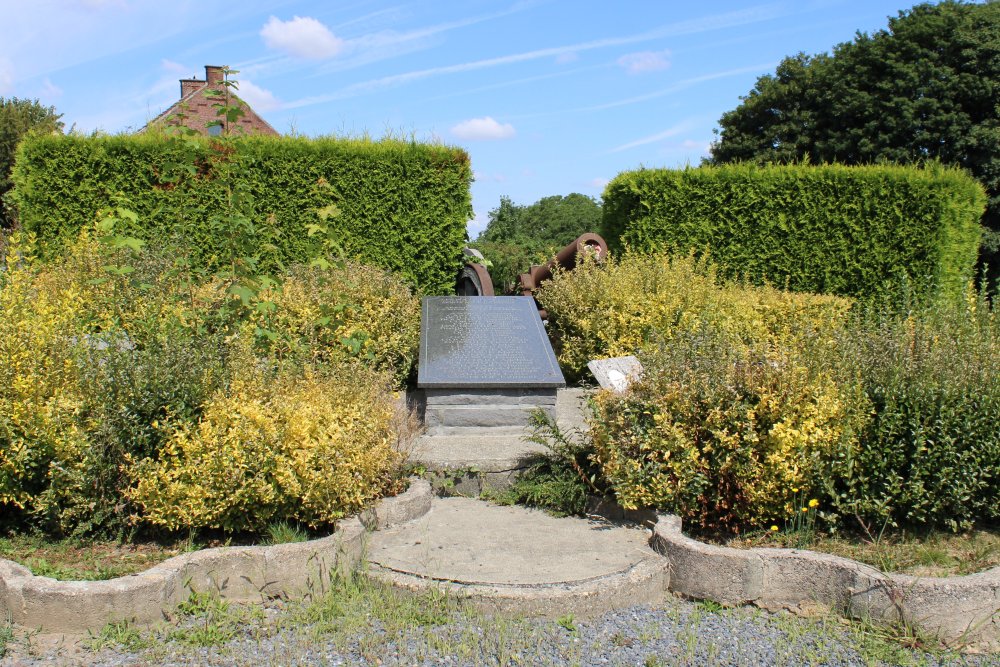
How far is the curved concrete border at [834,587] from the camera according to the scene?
3.52m

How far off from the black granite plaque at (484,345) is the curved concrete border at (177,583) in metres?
2.16

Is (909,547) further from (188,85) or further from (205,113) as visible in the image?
(188,85)

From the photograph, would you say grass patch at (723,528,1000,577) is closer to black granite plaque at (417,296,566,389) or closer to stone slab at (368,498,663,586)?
stone slab at (368,498,663,586)

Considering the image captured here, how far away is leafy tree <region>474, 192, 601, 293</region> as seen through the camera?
13.1 m

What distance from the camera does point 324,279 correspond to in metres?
6.95

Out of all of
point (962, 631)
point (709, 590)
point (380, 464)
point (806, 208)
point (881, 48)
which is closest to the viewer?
point (962, 631)

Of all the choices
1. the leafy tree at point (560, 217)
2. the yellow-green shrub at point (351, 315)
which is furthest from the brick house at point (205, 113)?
the leafy tree at point (560, 217)

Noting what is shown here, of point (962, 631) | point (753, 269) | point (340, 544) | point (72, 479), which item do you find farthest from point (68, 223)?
point (962, 631)

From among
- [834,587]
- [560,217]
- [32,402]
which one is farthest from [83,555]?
[560,217]

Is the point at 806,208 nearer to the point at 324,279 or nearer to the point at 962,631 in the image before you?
the point at 324,279

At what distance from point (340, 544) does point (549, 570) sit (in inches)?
39.7

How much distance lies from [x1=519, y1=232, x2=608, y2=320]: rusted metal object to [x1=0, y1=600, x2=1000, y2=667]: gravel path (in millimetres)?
6051

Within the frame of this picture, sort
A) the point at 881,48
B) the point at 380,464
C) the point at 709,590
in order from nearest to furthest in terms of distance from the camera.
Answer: the point at 709,590
the point at 380,464
the point at 881,48

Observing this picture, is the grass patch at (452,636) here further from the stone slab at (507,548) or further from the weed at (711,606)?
the stone slab at (507,548)
